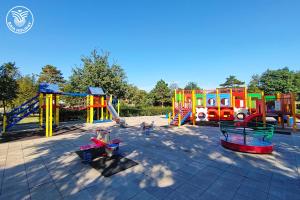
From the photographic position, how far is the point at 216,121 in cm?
1501

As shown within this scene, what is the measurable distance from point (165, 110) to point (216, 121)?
1830 centimetres

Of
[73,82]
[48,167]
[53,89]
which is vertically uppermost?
[73,82]

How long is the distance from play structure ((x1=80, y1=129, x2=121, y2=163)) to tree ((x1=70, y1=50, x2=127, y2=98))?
15426 millimetres

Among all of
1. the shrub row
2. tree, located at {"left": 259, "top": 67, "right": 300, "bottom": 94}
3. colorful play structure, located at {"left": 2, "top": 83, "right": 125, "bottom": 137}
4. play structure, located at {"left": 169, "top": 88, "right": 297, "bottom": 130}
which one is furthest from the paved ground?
tree, located at {"left": 259, "top": 67, "right": 300, "bottom": 94}

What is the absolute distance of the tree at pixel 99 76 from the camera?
813 inches

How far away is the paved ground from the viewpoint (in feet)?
11.2

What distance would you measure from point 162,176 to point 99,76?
19.0 meters

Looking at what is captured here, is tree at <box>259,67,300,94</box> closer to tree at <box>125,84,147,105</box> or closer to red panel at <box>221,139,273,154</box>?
tree at <box>125,84,147,105</box>

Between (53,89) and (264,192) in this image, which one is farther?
(53,89)

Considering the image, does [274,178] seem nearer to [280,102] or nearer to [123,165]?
[123,165]

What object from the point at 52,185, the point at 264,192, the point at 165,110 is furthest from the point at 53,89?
the point at 165,110

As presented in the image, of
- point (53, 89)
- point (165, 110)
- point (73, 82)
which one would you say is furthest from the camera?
point (165, 110)

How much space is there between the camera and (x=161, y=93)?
42312 millimetres

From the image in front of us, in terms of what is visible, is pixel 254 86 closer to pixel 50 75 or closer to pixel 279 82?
pixel 279 82
